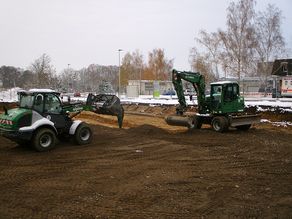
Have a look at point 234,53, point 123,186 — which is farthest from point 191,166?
point 234,53

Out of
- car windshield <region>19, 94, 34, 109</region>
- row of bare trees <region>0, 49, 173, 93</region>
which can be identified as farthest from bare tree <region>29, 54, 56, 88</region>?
car windshield <region>19, 94, 34, 109</region>

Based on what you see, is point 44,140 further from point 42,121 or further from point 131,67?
point 131,67

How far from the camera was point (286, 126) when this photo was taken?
20.0 m

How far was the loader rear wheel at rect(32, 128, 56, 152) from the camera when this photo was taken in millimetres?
11930

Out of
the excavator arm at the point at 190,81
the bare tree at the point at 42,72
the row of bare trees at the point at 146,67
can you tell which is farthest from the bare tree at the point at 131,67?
the excavator arm at the point at 190,81

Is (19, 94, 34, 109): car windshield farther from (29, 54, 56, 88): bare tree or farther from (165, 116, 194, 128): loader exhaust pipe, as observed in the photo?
(29, 54, 56, 88): bare tree

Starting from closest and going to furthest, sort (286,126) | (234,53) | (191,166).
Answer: (191,166)
(286,126)
(234,53)

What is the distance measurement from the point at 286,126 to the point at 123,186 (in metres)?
14.5

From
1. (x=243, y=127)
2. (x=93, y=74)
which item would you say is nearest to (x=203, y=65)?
(x=243, y=127)

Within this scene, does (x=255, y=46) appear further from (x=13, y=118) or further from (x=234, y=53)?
(x=13, y=118)

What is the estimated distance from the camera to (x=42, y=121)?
Answer: 12031mm

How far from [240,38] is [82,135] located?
30570 mm

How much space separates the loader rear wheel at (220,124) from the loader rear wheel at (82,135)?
22.4 feet

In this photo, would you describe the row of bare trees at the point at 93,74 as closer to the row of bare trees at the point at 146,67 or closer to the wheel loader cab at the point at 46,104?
the row of bare trees at the point at 146,67
